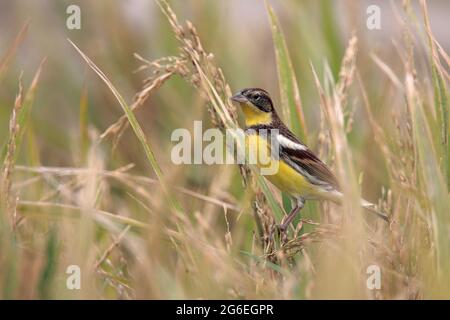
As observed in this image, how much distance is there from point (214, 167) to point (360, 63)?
1.20m

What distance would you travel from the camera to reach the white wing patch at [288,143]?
11.5ft

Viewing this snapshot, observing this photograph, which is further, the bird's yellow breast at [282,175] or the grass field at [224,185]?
the bird's yellow breast at [282,175]

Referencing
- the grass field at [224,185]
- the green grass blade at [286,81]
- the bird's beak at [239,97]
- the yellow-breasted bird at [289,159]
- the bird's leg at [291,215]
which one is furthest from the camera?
the bird's beak at [239,97]

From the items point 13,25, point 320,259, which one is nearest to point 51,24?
point 13,25

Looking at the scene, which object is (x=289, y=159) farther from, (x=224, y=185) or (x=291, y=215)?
(x=224, y=185)

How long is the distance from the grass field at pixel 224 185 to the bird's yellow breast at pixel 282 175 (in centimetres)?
8

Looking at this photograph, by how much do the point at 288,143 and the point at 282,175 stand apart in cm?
14

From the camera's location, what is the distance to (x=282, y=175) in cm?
356

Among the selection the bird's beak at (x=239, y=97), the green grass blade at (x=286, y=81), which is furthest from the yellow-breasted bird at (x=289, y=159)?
the green grass blade at (x=286, y=81)

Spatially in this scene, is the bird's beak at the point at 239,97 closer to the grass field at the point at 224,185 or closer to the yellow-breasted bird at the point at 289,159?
the yellow-breasted bird at the point at 289,159

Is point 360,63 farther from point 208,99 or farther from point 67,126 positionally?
point 208,99

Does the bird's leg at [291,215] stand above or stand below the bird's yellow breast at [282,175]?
below

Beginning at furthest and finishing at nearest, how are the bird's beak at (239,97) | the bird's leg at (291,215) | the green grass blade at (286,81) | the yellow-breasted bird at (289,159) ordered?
the bird's beak at (239,97)
the yellow-breasted bird at (289,159)
the green grass blade at (286,81)
the bird's leg at (291,215)
